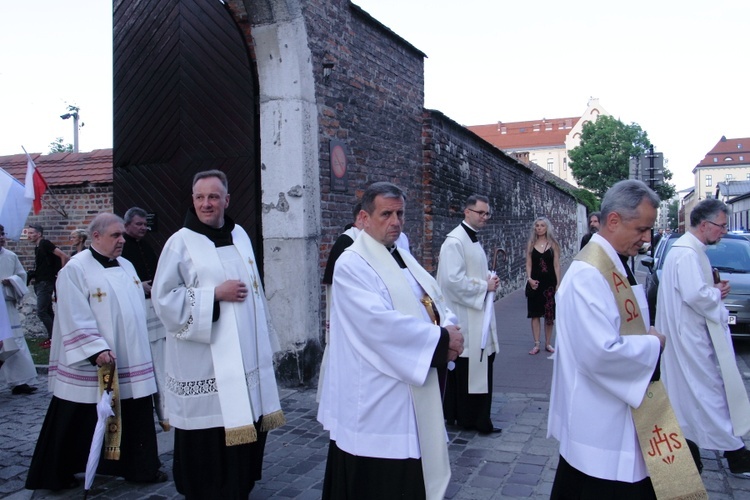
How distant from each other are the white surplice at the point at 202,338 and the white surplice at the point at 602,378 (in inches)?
74.9

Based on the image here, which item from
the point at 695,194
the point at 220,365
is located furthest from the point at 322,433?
the point at 695,194

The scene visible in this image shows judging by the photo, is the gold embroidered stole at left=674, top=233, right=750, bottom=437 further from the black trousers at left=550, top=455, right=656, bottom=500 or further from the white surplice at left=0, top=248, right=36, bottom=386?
the white surplice at left=0, top=248, right=36, bottom=386

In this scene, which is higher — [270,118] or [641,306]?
[270,118]

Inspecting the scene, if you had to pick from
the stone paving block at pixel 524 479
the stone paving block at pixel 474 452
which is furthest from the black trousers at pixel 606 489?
the stone paving block at pixel 474 452

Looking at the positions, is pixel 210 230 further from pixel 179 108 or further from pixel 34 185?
pixel 34 185

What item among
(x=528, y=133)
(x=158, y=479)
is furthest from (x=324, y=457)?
(x=528, y=133)

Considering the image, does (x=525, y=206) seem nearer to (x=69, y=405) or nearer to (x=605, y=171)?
(x=69, y=405)

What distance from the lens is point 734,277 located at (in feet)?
30.9

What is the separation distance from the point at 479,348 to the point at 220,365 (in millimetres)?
2512

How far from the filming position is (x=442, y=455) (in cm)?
305

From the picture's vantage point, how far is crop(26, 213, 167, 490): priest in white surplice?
433 centimetres

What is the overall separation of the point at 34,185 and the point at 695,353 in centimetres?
903

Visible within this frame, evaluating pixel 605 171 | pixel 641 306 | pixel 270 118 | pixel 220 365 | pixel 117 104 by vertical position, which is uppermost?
pixel 605 171

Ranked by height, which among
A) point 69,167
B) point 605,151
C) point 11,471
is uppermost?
point 605,151
